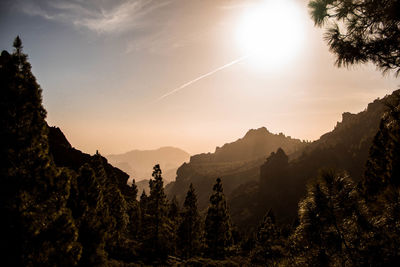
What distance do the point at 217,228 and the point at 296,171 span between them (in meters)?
96.8

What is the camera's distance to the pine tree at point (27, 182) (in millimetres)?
10320

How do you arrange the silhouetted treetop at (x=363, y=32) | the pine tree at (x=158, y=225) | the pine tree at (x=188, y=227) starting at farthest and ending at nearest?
1. the pine tree at (x=188, y=227)
2. the pine tree at (x=158, y=225)
3. the silhouetted treetop at (x=363, y=32)

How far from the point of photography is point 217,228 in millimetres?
34125

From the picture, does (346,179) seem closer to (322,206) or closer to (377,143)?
(322,206)

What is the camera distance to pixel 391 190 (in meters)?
8.62

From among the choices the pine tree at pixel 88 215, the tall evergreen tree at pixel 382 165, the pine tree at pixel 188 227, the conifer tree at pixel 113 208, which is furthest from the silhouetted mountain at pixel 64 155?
the tall evergreen tree at pixel 382 165

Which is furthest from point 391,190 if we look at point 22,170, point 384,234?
point 22,170

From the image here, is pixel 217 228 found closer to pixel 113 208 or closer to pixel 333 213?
pixel 113 208

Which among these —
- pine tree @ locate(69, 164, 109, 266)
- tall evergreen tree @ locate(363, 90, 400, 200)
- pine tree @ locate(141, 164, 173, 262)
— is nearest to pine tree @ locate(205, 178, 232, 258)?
pine tree @ locate(141, 164, 173, 262)

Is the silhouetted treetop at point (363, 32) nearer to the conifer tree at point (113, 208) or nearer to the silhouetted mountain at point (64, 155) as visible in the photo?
the conifer tree at point (113, 208)

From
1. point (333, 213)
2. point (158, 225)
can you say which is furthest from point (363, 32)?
point (158, 225)

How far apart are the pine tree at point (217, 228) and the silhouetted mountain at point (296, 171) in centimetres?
6751

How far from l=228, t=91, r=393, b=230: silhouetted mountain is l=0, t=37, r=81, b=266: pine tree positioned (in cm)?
9478

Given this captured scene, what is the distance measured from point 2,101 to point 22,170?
3332 mm
